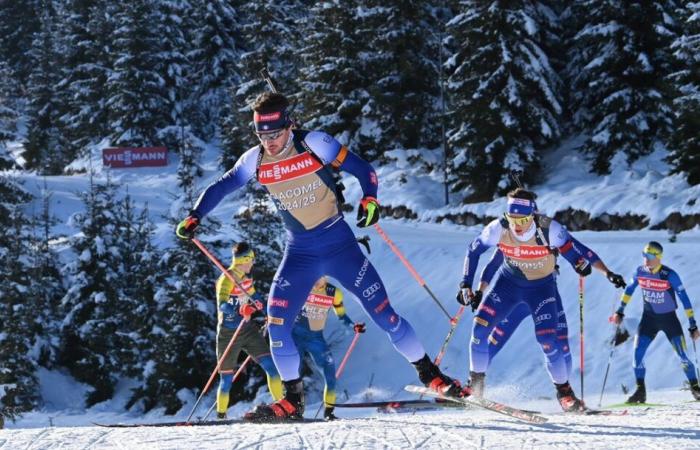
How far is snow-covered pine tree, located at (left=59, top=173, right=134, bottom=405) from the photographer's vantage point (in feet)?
71.6

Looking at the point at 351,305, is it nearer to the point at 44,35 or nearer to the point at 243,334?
the point at 243,334

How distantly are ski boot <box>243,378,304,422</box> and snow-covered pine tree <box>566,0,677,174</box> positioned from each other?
20.9 m

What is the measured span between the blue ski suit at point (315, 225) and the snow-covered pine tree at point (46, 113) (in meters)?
45.2

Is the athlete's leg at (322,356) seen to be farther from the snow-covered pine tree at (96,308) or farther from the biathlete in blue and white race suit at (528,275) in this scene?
the snow-covered pine tree at (96,308)

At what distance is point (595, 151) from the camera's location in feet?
84.6

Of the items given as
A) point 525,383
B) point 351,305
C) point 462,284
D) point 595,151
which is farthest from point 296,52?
point 462,284

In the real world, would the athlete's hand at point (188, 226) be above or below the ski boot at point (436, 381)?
above

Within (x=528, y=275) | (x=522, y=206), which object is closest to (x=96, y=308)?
(x=528, y=275)

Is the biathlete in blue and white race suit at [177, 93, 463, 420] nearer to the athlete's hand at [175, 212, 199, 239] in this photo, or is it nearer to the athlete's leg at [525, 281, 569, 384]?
the athlete's hand at [175, 212, 199, 239]

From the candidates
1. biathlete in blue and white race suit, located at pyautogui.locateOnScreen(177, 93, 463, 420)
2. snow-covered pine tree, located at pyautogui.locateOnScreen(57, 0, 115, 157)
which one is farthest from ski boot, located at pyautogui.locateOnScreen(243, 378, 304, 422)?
snow-covered pine tree, located at pyautogui.locateOnScreen(57, 0, 115, 157)

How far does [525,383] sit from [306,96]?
19501 millimetres

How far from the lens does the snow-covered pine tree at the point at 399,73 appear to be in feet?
102

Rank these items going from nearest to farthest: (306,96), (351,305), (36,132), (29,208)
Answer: (351,305), (306,96), (29,208), (36,132)

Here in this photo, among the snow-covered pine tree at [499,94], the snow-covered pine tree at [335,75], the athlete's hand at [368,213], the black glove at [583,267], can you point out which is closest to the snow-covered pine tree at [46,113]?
the snow-covered pine tree at [335,75]
